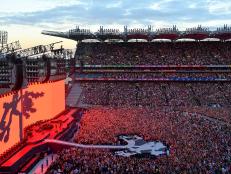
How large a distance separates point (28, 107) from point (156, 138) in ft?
31.0

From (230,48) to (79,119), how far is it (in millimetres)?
36138

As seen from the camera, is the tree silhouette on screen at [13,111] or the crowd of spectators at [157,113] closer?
the crowd of spectators at [157,113]

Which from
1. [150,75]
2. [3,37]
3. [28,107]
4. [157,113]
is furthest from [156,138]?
[150,75]

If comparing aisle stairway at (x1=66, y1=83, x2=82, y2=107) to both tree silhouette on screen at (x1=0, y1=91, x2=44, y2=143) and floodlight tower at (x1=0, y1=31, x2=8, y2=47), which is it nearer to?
floodlight tower at (x1=0, y1=31, x2=8, y2=47)

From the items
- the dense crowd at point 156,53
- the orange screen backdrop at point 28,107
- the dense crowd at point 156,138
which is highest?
the dense crowd at point 156,53

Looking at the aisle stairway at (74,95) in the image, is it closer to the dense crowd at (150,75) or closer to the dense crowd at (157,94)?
the dense crowd at (157,94)

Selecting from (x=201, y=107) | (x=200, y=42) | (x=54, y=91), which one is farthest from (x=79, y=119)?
(x=200, y=42)

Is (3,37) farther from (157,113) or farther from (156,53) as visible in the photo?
(156,53)

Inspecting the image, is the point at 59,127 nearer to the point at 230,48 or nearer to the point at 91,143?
the point at 91,143

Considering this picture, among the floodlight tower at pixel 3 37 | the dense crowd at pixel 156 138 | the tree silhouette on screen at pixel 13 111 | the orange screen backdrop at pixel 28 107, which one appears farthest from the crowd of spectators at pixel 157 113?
the floodlight tower at pixel 3 37

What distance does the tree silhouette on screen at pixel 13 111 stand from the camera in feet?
76.8

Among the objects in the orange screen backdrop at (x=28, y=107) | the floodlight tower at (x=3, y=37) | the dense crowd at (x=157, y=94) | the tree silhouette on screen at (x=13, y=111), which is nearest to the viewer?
the tree silhouette on screen at (x=13, y=111)

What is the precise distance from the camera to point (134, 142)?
29125 millimetres

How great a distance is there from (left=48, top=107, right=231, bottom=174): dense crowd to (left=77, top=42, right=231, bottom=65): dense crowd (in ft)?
77.9
